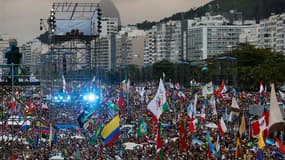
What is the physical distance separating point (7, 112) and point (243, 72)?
126 feet

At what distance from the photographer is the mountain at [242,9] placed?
111 meters

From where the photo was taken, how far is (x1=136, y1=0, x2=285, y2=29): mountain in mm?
111062

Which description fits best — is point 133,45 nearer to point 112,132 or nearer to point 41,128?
point 41,128

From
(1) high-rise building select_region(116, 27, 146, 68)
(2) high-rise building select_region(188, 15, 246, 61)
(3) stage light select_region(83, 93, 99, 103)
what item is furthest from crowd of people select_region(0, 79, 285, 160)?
(1) high-rise building select_region(116, 27, 146, 68)

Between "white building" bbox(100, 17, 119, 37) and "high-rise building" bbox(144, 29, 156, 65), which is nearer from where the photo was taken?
"high-rise building" bbox(144, 29, 156, 65)

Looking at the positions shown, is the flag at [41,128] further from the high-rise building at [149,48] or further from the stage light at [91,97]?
the high-rise building at [149,48]

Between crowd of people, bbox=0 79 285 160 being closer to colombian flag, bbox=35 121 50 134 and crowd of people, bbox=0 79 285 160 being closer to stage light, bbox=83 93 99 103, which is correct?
colombian flag, bbox=35 121 50 134

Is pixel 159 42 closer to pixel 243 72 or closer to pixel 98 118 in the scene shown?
pixel 243 72

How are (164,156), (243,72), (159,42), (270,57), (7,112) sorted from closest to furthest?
1. (164,156)
2. (7,112)
3. (243,72)
4. (270,57)
5. (159,42)

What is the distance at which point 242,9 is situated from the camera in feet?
409

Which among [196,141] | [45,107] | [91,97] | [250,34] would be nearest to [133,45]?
[250,34]

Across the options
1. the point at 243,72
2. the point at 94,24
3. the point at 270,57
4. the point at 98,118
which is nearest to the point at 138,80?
the point at 270,57

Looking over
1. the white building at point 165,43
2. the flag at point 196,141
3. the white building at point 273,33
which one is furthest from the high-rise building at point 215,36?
the flag at point 196,141

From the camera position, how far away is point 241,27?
118750 mm
